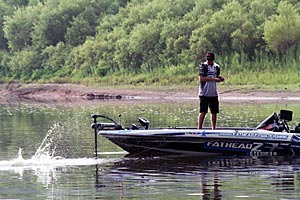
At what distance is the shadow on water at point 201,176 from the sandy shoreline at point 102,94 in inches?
1101

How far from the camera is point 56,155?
20.2 meters

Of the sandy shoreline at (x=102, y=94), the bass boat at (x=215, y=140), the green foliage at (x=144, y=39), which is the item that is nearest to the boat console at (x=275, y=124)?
the bass boat at (x=215, y=140)

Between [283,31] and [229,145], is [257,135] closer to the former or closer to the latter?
[229,145]

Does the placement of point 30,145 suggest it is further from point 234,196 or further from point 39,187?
point 234,196

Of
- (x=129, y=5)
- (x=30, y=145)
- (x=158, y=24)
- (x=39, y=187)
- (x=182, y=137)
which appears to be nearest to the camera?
(x=39, y=187)

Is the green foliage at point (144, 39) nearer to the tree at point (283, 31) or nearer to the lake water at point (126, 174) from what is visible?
the tree at point (283, 31)

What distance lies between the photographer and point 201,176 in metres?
16.2

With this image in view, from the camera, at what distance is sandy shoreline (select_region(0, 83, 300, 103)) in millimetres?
49438

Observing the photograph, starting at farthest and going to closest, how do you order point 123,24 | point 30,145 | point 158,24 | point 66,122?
point 123,24 < point 158,24 < point 66,122 < point 30,145

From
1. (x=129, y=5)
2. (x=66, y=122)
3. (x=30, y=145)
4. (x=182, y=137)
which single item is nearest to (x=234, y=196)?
(x=182, y=137)

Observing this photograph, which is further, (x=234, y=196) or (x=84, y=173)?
(x=84, y=173)

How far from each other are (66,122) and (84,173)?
1488cm

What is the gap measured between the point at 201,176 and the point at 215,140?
275 centimetres

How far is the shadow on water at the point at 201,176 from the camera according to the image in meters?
14.4
